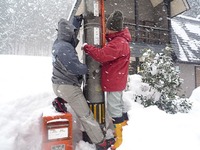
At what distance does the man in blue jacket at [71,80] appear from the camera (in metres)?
3.42

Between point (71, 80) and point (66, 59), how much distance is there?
1.11 ft

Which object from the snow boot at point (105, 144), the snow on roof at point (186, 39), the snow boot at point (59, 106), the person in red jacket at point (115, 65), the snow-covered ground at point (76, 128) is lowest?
the snow boot at point (105, 144)

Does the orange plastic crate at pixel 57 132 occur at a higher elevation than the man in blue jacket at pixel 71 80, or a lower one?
lower

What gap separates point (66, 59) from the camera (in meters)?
3.39

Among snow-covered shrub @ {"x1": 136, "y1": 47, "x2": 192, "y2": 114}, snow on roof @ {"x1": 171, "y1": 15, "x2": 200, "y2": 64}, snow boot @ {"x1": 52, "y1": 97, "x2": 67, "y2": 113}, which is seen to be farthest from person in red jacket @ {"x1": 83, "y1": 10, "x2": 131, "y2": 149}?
snow on roof @ {"x1": 171, "y1": 15, "x2": 200, "y2": 64}

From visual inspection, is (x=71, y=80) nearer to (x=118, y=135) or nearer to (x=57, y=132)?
(x=57, y=132)

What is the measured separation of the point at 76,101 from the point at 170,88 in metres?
3.80

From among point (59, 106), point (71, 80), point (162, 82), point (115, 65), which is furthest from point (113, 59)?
point (162, 82)

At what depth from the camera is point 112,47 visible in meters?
3.55

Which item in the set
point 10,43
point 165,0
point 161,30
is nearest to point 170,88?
point 161,30

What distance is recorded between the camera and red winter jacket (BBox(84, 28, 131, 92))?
352 centimetres

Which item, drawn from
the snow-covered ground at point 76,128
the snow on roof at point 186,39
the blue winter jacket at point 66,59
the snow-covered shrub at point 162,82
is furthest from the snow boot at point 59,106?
the snow on roof at point 186,39

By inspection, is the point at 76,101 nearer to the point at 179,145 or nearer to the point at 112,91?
the point at 112,91

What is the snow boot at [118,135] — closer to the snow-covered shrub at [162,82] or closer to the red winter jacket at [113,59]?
the red winter jacket at [113,59]
